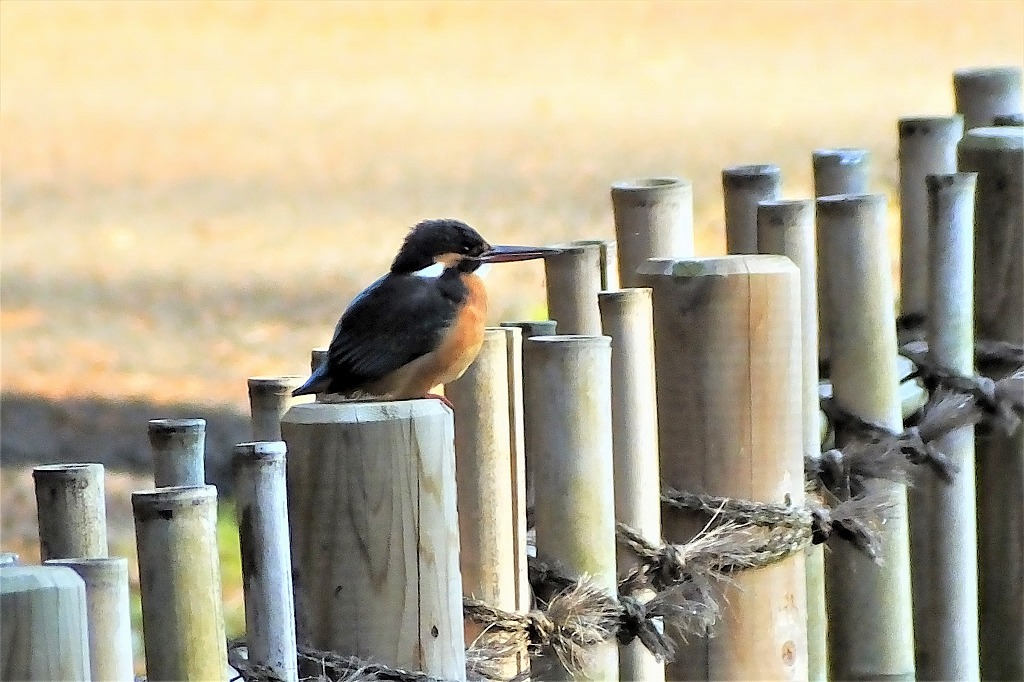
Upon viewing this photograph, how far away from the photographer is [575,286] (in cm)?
248

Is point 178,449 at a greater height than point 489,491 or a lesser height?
greater

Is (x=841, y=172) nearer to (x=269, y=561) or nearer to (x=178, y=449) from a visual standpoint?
(x=178, y=449)

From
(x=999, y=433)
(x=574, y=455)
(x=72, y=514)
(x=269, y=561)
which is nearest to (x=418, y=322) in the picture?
(x=574, y=455)

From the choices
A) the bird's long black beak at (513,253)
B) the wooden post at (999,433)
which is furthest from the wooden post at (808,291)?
the wooden post at (999,433)

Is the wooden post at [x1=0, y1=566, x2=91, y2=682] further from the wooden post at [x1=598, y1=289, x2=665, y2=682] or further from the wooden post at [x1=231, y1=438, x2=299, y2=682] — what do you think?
the wooden post at [x1=598, y1=289, x2=665, y2=682]

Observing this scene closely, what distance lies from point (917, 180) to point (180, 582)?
6.16ft

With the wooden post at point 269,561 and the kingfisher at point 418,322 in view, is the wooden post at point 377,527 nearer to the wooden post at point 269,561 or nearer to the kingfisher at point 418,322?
the wooden post at point 269,561

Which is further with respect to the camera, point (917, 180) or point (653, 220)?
point (917, 180)

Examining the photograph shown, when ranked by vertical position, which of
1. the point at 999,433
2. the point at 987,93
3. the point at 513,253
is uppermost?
the point at 987,93

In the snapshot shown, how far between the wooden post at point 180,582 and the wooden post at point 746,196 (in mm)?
1443

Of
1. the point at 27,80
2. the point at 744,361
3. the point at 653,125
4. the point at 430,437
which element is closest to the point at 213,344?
the point at 27,80

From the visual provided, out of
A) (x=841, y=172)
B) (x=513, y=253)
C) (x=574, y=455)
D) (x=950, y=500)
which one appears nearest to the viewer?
(x=574, y=455)

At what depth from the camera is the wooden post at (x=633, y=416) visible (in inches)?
86.9

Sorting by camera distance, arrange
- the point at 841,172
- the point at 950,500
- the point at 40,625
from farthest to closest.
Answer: the point at 841,172 → the point at 950,500 → the point at 40,625
